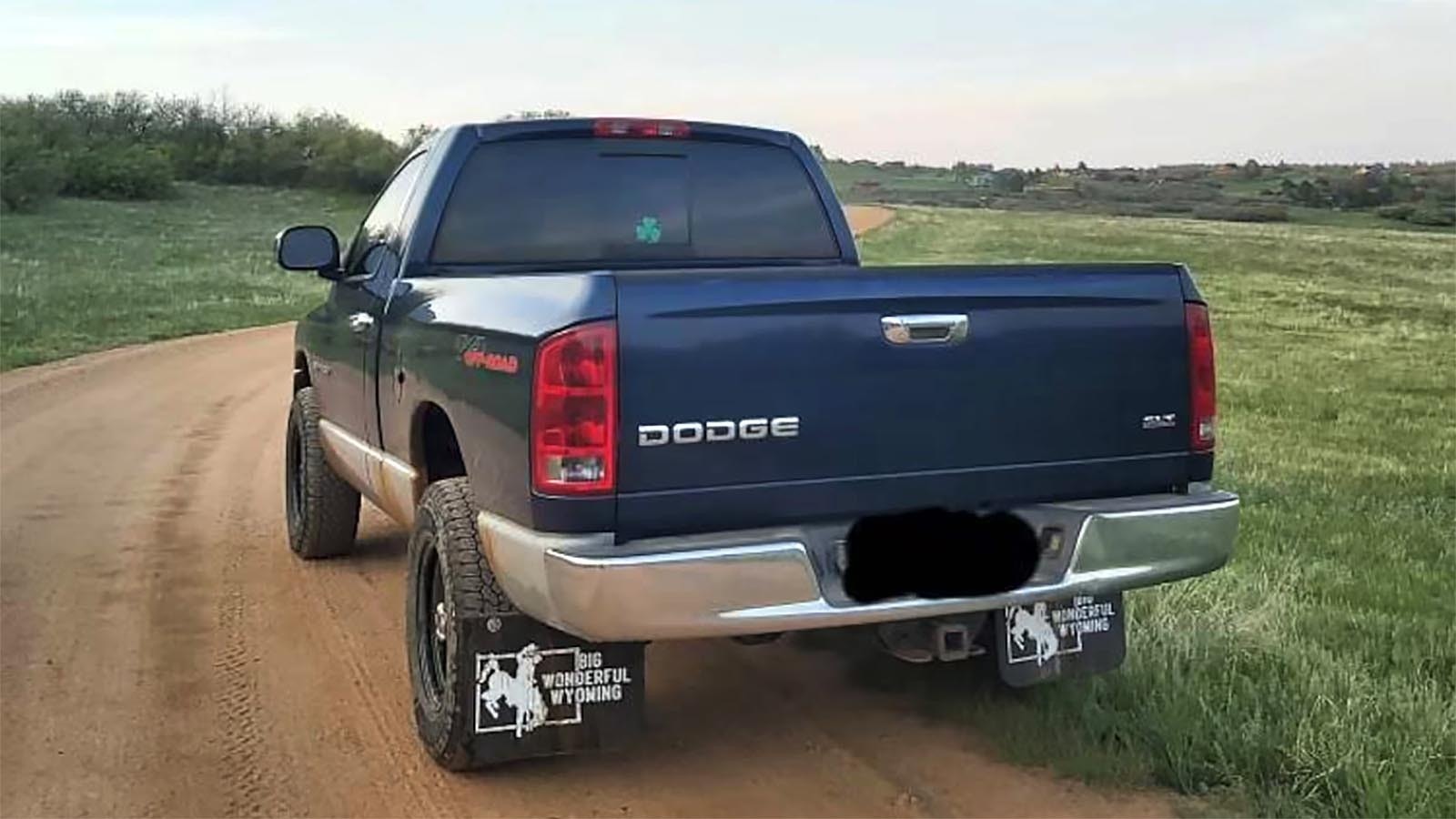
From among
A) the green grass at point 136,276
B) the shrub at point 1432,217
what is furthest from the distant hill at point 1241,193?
the green grass at point 136,276

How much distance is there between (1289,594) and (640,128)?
331cm

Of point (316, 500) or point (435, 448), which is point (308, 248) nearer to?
point (316, 500)

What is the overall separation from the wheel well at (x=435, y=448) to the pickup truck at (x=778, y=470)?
0.01 metres

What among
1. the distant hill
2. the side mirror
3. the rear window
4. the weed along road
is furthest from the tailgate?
the distant hill

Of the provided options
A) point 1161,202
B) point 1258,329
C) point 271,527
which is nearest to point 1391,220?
point 1161,202

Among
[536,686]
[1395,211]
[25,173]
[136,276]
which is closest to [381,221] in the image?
[536,686]

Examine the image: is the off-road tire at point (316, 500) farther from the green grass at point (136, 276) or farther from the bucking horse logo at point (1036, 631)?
the green grass at point (136, 276)

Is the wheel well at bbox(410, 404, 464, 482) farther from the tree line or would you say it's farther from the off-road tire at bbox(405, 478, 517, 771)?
the tree line

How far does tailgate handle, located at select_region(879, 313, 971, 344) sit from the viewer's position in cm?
405

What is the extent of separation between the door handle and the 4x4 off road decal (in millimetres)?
1962

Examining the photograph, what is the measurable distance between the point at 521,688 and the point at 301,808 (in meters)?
0.73

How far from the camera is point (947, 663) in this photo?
5555 millimetres

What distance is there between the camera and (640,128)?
19.5 ft

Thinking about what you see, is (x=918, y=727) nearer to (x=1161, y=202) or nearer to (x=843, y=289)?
(x=843, y=289)
